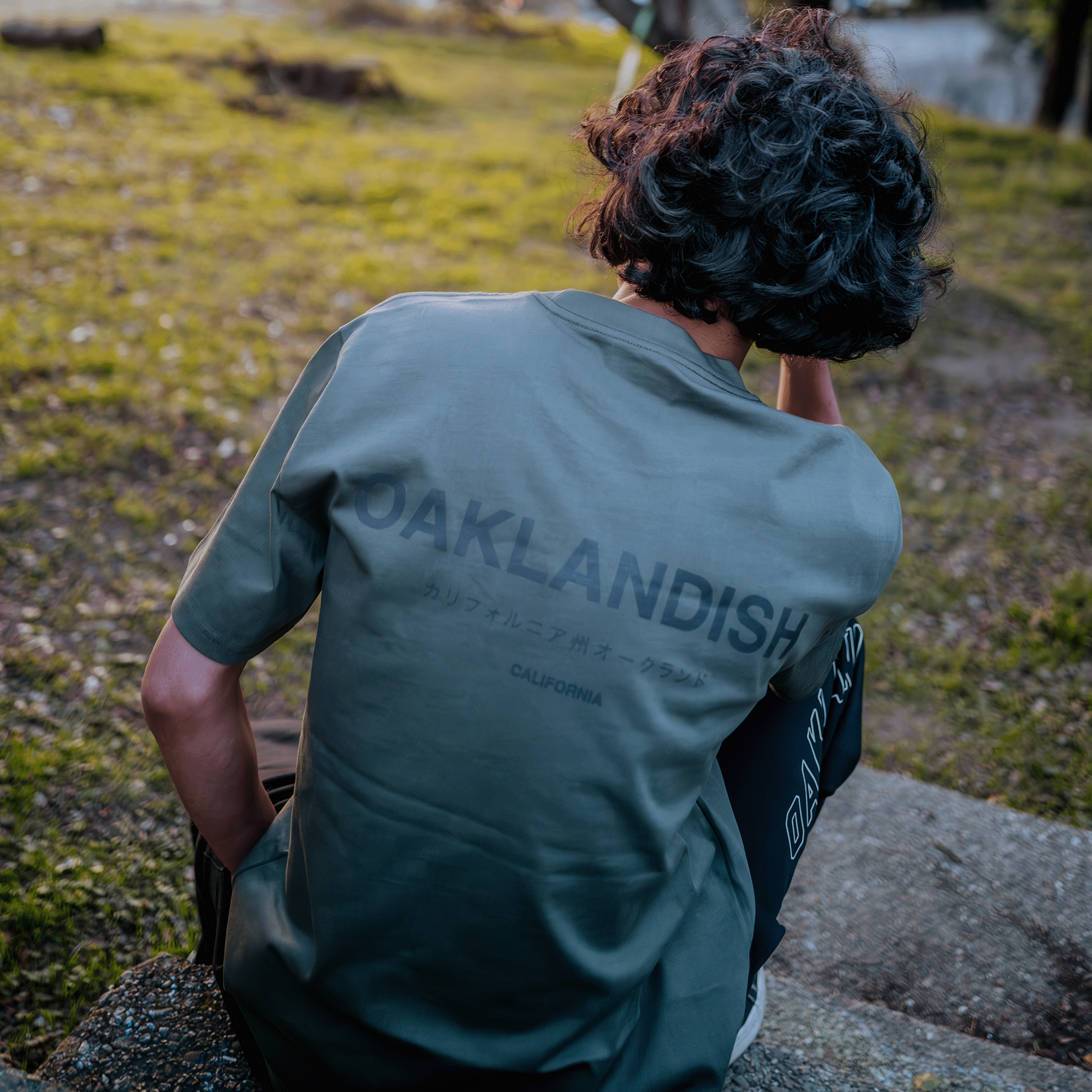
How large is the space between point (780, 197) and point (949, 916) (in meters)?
1.93

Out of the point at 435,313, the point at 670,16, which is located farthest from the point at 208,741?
the point at 670,16

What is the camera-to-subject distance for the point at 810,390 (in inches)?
67.9

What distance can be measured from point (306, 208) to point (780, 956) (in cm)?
591

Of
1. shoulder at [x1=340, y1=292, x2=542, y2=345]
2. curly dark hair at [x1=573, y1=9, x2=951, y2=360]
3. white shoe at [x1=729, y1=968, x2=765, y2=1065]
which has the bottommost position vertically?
white shoe at [x1=729, y1=968, x2=765, y2=1065]

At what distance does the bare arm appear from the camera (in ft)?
3.88

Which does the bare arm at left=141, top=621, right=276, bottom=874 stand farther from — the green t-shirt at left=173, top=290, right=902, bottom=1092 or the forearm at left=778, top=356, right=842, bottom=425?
the forearm at left=778, top=356, right=842, bottom=425

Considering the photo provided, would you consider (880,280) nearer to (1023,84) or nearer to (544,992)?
(544,992)

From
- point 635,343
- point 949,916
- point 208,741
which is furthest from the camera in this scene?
point 949,916

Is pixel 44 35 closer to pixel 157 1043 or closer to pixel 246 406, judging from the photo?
pixel 246 406

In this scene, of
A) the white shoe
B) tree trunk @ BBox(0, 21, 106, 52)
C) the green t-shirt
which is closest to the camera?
the green t-shirt

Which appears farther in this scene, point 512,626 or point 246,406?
point 246,406

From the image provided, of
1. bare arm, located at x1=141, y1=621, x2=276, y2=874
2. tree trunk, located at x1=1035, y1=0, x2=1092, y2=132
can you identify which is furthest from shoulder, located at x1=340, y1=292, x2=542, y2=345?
tree trunk, located at x1=1035, y1=0, x2=1092, y2=132

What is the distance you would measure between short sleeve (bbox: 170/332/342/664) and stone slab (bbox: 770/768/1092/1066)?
1654 millimetres

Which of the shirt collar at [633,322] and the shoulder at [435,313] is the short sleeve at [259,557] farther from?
the shirt collar at [633,322]
